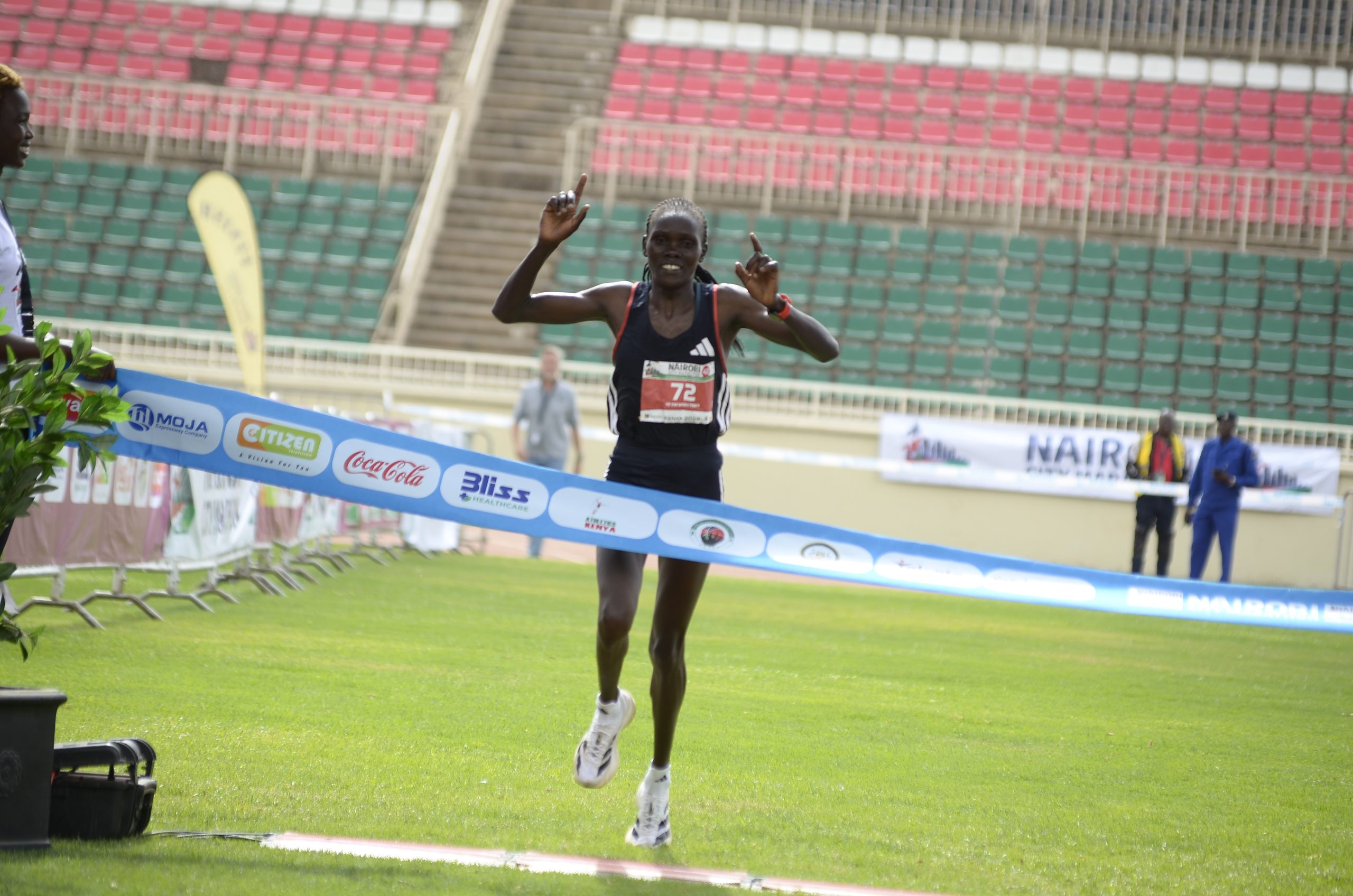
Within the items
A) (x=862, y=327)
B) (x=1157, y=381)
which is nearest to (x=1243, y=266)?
(x=1157, y=381)

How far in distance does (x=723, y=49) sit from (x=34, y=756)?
2862 centimetres

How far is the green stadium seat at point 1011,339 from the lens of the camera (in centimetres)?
2314

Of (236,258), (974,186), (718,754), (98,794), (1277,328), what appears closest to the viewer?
(98,794)

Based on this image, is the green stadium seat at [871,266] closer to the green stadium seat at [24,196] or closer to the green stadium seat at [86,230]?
the green stadium seat at [86,230]

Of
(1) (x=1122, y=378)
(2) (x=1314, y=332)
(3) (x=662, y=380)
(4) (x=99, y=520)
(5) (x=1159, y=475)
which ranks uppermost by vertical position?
(2) (x=1314, y=332)

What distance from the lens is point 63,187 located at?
83.7 ft

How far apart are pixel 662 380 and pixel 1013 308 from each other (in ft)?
65.9

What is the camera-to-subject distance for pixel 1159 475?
17.0 m

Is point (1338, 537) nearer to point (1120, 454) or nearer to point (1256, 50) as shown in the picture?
point (1120, 454)

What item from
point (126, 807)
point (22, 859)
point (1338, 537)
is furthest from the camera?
point (1338, 537)

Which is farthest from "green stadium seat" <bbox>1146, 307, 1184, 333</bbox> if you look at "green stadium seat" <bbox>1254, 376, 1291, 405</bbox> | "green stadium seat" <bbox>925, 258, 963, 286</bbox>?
"green stadium seat" <bbox>925, 258, 963, 286</bbox>

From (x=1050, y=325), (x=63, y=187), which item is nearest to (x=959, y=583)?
(x=1050, y=325)

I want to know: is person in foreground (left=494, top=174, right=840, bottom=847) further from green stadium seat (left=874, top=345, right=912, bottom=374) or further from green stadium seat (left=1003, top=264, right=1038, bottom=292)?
green stadium seat (left=1003, top=264, right=1038, bottom=292)

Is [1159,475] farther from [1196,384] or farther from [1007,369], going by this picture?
[1196,384]
